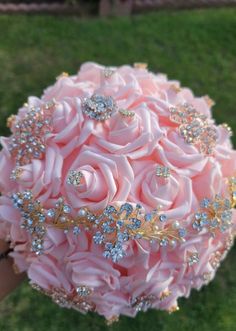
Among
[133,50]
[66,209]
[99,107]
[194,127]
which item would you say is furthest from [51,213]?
[133,50]

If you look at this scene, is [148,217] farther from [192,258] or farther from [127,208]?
[192,258]

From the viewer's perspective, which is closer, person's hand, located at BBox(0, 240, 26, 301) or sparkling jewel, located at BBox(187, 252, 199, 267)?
sparkling jewel, located at BBox(187, 252, 199, 267)

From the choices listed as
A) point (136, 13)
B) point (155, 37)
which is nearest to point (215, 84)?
point (155, 37)

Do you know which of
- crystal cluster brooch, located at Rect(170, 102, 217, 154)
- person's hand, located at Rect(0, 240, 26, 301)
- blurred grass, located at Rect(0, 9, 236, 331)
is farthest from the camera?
blurred grass, located at Rect(0, 9, 236, 331)

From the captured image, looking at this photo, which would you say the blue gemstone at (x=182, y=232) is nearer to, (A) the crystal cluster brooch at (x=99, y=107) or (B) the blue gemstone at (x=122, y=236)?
(B) the blue gemstone at (x=122, y=236)

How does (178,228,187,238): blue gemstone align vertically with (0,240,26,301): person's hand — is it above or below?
above

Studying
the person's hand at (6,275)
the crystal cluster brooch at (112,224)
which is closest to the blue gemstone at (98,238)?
the crystal cluster brooch at (112,224)

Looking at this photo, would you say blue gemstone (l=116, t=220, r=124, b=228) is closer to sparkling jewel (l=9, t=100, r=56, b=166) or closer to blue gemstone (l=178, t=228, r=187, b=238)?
blue gemstone (l=178, t=228, r=187, b=238)

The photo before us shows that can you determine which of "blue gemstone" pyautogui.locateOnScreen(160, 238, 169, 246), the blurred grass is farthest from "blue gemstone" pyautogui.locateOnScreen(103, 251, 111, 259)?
the blurred grass
